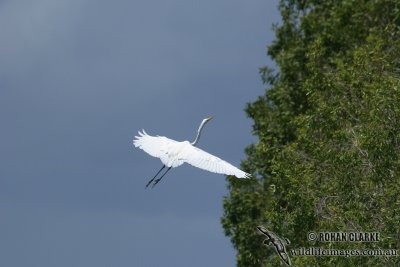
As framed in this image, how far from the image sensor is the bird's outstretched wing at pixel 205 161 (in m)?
29.4

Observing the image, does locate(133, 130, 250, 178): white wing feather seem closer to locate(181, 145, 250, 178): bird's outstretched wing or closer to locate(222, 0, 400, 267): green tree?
locate(181, 145, 250, 178): bird's outstretched wing

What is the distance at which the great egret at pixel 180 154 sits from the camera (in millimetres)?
29531

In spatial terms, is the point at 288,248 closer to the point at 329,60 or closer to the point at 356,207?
the point at 356,207

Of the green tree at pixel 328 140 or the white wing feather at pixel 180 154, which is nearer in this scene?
the green tree at pixel 328 140

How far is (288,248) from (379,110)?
7.13 meters

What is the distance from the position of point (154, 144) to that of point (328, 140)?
438 centimetres

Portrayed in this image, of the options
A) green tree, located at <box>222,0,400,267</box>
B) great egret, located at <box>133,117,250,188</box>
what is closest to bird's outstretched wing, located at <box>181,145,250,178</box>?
great egret, located at <box>133,117,250,188</box>

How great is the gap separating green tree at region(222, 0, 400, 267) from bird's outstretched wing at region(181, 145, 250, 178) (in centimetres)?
193

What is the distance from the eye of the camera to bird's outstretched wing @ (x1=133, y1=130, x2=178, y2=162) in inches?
1203

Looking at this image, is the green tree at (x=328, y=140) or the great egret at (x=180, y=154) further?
the great egret at (x=180, y=154)

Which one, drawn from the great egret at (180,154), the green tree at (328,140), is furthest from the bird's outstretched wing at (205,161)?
the green tree at (328,140)

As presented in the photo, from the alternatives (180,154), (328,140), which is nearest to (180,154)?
(180,154)

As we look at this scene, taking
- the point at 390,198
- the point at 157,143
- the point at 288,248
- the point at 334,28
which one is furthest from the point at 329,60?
the point at 390,198

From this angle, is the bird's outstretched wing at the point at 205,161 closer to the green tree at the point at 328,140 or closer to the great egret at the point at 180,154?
the great egret at the point at 180,154
